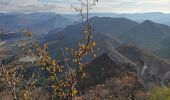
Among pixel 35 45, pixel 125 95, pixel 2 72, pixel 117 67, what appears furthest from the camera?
pixel 117 67

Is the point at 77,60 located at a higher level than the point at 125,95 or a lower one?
higher

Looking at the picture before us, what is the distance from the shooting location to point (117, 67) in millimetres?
170125

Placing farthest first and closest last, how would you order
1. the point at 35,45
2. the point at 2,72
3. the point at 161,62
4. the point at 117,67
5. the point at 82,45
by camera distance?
the point at 161,62
the point at 117,67
the point at 2,72
the point at 35,45
the point at 82,45

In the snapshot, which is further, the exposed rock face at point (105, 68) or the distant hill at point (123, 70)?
the exposed rock face at point (105, 68)

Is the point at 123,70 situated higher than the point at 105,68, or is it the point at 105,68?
the point at 123,70

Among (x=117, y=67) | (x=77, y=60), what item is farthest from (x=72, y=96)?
(x=117, y=67)

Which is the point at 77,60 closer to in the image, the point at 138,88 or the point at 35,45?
the point at 35,45

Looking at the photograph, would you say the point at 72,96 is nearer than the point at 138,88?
Yes

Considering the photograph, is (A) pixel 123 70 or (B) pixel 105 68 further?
(B) pixel 105 68

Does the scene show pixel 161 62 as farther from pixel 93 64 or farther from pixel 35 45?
pixel 35 45

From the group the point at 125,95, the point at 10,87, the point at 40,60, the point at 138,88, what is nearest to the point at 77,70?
the point at 40,60

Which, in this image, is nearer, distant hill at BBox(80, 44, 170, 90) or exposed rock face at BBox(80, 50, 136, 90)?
distant hill at BBox(80, 44, 170, 90)

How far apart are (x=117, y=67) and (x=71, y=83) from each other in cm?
15297

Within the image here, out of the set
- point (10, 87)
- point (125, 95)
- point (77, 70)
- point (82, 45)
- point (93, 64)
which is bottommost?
point (93, 64)
